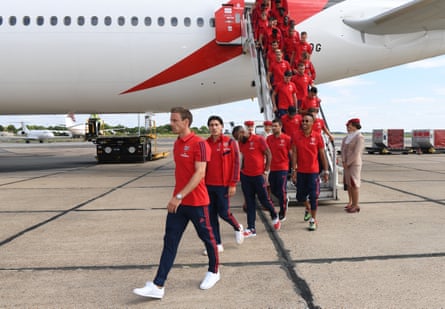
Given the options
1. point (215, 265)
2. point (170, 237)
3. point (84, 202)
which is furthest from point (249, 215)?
point (84, 202)

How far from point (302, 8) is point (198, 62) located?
11.7 ft

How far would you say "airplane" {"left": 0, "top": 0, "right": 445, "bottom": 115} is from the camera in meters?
9.95

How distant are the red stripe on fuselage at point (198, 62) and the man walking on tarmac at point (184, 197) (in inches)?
293

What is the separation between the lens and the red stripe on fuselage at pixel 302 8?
1031 centimetres

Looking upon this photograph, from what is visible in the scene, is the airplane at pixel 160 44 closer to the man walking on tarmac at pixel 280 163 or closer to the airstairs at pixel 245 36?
the airstairs at pixel 245 36

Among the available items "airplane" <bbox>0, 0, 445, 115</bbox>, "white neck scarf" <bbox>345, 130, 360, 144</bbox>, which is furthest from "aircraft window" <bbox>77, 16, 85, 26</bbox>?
"white neck scarf" <bbox>345, 130, 360, 144</bbox>

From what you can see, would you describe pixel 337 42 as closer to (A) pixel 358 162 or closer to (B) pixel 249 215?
(A) pixel 358 162

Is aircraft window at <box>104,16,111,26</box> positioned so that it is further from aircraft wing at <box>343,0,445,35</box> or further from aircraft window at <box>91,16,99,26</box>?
aircraft wing at <box>343,0,445,35</box>

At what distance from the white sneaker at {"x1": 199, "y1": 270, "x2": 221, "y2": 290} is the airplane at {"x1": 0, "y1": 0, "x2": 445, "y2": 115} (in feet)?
25.1

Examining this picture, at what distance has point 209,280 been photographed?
11.0ft

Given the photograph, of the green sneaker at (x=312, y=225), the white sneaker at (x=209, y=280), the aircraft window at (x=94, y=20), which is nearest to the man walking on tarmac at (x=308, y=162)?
the green sneaker at (x=312, y=225)

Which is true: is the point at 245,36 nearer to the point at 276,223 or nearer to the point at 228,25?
the point at 228,25

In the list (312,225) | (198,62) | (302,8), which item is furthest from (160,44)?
(312,225)

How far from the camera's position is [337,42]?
10.5 metres
